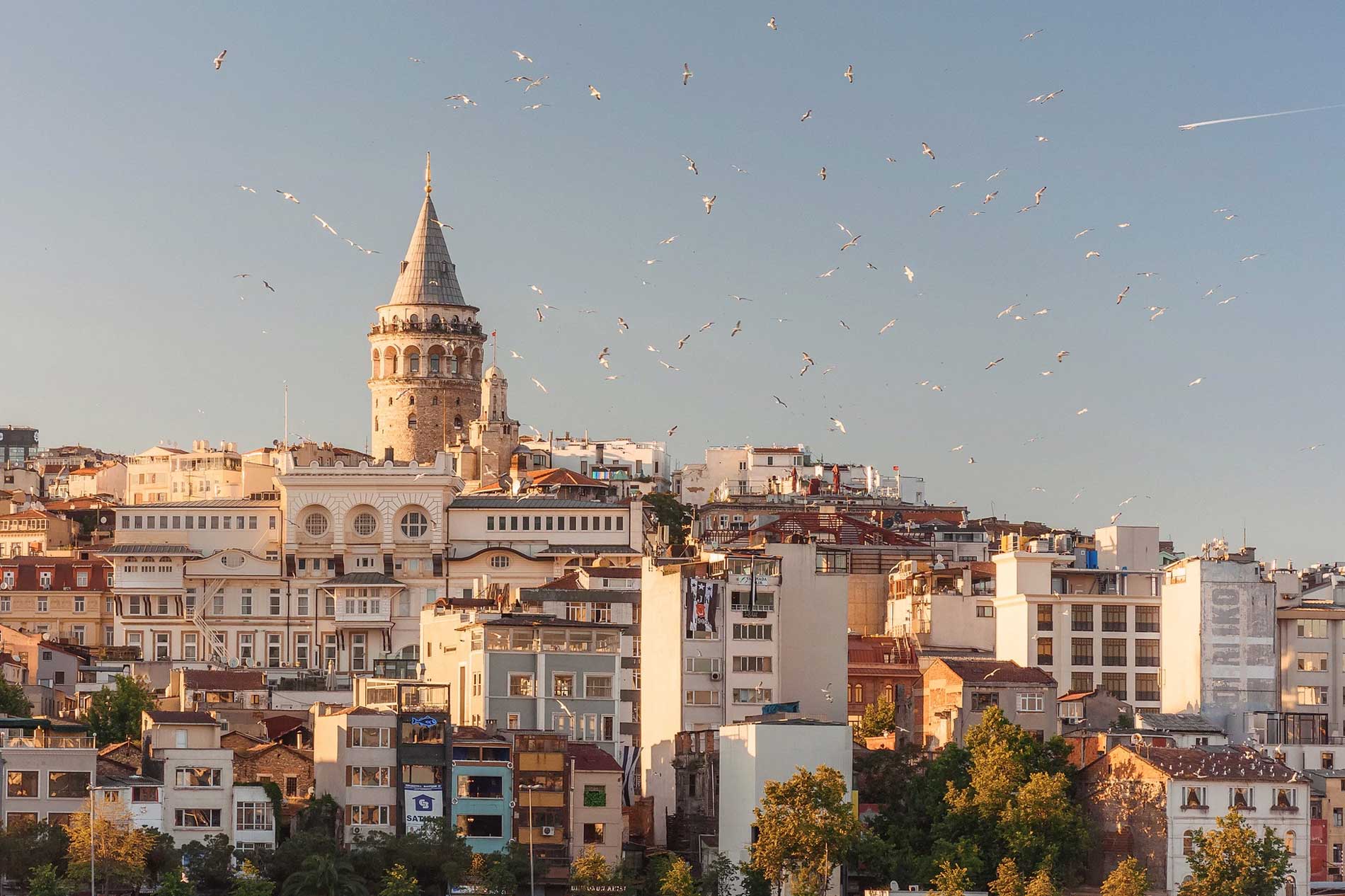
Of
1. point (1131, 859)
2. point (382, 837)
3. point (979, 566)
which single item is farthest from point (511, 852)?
point (979, 566)

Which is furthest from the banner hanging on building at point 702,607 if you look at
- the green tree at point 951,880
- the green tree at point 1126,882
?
the green tree at point 1126,882

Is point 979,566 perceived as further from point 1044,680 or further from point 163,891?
point 163,891

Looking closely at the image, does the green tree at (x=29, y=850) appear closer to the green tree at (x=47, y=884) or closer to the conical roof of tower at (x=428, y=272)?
the green tree at (x=47, y=884)

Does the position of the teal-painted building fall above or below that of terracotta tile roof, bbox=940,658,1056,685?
below

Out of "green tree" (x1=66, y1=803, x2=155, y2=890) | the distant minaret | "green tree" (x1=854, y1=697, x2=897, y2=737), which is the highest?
the distant minaret

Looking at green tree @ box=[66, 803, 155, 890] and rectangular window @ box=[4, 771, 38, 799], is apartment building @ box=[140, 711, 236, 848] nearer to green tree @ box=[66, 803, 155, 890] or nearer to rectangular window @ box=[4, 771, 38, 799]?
green tree @ box=[66, 803, 155, 890]

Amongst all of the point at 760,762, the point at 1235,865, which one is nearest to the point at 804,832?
the point at 760,762

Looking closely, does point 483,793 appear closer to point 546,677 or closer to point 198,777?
point 198,777

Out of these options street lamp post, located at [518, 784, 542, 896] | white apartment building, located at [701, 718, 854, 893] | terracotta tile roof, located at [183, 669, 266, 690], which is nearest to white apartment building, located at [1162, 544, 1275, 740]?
white apartment building, located at [701, 718, 854, 893]
